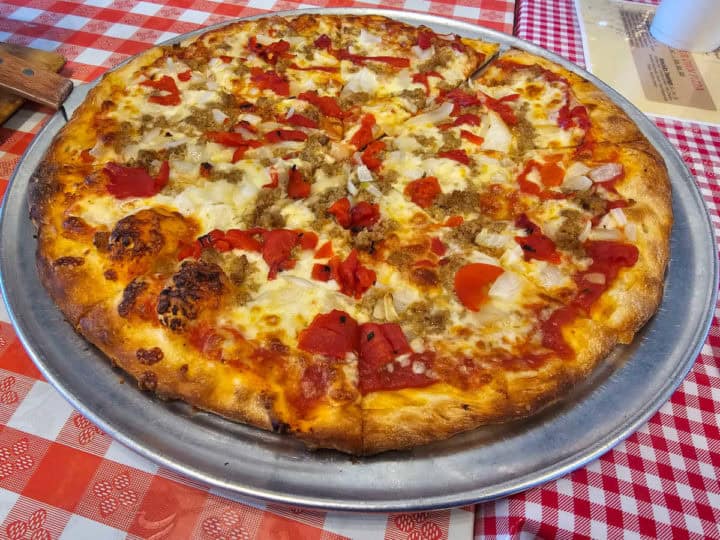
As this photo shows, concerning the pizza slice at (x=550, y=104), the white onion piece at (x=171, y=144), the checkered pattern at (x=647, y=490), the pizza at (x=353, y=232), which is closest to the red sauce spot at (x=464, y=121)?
the pizza at (x=353, y=232)

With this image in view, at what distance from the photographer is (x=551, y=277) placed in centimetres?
235

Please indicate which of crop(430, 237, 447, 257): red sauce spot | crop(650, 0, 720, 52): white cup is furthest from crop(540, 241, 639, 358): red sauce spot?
crop(650, 0, 720, 52): white cup

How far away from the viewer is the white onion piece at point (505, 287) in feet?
7.37

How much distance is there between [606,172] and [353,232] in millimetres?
1269

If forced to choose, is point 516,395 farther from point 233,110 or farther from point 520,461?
point 233,110

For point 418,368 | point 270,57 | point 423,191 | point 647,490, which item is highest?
point 270,57

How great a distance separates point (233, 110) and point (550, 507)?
2521 millimetres

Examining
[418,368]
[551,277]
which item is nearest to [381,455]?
[418,368]

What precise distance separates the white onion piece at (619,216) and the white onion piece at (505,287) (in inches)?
23.5

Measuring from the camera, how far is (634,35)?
14.8ft

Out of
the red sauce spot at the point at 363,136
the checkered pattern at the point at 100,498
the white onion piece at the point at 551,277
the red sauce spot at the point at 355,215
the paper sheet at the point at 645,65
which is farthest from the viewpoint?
the paper sheet at the point at 645,65

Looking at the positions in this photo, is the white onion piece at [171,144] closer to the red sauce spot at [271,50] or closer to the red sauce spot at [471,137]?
the red sauce spot at [271,50]

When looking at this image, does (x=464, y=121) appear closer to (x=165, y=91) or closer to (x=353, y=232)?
(x=353, y=232)

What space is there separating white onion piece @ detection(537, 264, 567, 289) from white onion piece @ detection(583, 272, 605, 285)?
0.09 meters
